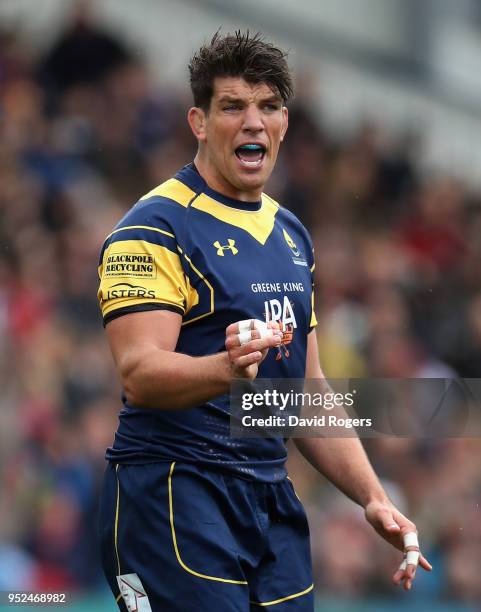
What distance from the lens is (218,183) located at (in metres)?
4.48

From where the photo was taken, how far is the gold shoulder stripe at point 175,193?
4.35 metres

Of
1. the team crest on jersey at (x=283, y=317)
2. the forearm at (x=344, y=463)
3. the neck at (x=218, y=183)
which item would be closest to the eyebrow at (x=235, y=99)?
the neck at (x=218, y=183)

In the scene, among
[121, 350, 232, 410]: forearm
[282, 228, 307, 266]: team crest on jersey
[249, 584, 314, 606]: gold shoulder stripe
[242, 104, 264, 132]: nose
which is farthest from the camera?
[282, 228, 307, 266]: team crest on jersey

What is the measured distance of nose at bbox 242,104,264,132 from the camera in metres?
4.36

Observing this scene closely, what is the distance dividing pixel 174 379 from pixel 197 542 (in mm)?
560

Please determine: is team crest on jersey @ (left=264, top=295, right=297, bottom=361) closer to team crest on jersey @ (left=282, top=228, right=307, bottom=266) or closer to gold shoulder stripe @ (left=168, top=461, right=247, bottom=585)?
team crest on jersey @ (left=282, top=228, right=307, bottom=266)

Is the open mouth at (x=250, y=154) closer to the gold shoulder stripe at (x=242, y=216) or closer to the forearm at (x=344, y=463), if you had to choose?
the gold shoulder stripe at (x=242, y=216)

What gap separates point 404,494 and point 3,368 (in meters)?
3.15

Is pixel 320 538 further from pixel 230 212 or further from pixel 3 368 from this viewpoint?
pixel 230 212

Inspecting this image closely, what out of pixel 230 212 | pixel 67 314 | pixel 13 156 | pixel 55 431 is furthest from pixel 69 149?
pixel 230 212

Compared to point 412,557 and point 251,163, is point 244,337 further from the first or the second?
point 412,557

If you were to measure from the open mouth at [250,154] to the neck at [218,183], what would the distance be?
4.3 inches

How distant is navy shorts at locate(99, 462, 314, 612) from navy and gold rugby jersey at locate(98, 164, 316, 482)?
2.7 inches

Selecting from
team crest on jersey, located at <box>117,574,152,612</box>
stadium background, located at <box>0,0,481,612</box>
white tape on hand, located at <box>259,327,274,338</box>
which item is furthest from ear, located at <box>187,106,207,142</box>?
stadium background, located at <box>0,0,481,612</box>
